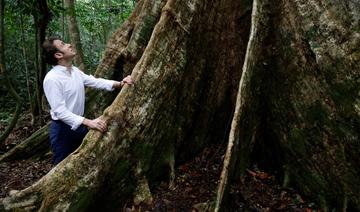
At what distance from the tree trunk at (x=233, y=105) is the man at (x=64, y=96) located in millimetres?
266

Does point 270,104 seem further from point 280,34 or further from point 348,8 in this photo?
point 348,8

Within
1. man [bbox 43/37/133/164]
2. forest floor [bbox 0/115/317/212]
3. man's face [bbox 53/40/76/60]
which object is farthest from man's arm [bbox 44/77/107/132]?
forest floor [bbox 0/115/317/212]

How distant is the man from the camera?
4055 millimetres

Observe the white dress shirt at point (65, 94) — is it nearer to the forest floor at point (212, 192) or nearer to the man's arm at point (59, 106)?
the man's arm at point (59, 106)

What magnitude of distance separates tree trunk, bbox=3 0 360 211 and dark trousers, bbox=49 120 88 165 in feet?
2.02

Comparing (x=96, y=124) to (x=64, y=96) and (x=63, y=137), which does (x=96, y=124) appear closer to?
(x=64, y=96)

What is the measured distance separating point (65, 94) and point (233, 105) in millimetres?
1937

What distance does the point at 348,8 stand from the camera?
13.6 ft

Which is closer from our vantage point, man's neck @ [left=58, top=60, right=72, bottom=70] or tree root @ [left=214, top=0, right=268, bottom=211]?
tree root @ [left=214, top=0, right=268, bottom=211]

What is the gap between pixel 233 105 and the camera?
493 centimetres

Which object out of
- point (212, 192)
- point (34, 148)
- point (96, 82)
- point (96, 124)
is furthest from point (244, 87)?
point (34, 148)

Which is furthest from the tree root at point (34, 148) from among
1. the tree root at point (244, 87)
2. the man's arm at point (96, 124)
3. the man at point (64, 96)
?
the tree root at point (244, 87)

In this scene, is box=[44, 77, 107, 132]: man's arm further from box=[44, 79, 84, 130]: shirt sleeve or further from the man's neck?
the man's neck

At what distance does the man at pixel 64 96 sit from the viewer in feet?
13.3
